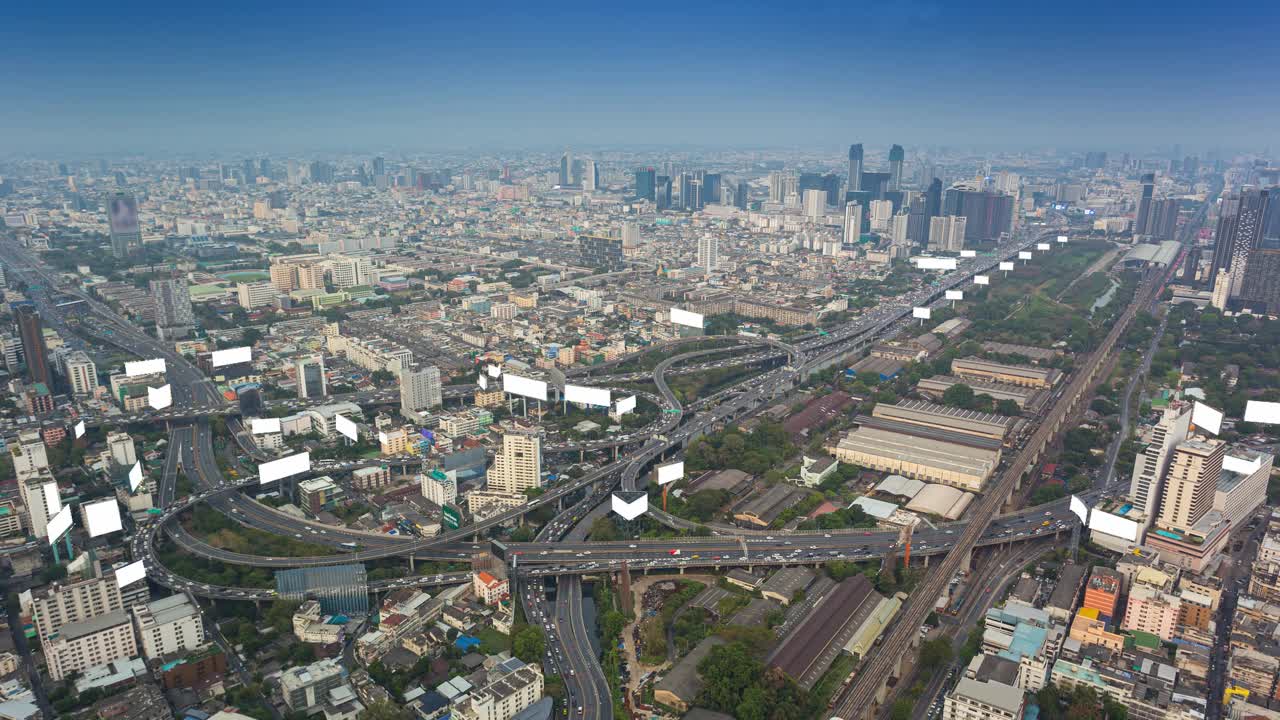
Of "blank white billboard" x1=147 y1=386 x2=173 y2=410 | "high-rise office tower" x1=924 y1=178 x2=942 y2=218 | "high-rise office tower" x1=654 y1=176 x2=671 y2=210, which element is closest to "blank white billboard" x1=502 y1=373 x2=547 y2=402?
"blank white billboard" x1=147 y1=386 x2=173 y2=410

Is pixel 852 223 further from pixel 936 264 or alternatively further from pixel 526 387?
pixel 526 387

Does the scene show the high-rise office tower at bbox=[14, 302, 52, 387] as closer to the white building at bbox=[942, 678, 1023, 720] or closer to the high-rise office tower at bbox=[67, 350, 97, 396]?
the high-rise office tower at bbox=[67, 350, 97, 396]

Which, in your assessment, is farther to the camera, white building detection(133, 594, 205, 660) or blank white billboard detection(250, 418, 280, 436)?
blank white billboard detection(250, 418, 280, 436)

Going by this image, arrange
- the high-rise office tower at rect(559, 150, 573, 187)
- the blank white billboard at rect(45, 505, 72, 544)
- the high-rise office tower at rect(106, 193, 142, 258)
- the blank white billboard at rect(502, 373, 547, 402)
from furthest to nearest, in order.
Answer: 1. the high-rise office tower at rect(559, 150, 573, 187)
2. the high-rise office tower at rect(106, 193, 142, 258)
3. the blank white billboard at rect(502, 373, 547, 402)
4. the blank white billboard at rect(45, 505, 72, 544)

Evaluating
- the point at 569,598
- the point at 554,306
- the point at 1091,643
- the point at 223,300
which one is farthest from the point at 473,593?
the point at 223,300

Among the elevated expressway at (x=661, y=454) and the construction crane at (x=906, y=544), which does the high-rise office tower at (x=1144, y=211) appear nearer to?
the elevated expressway at (x=661, y=454)
